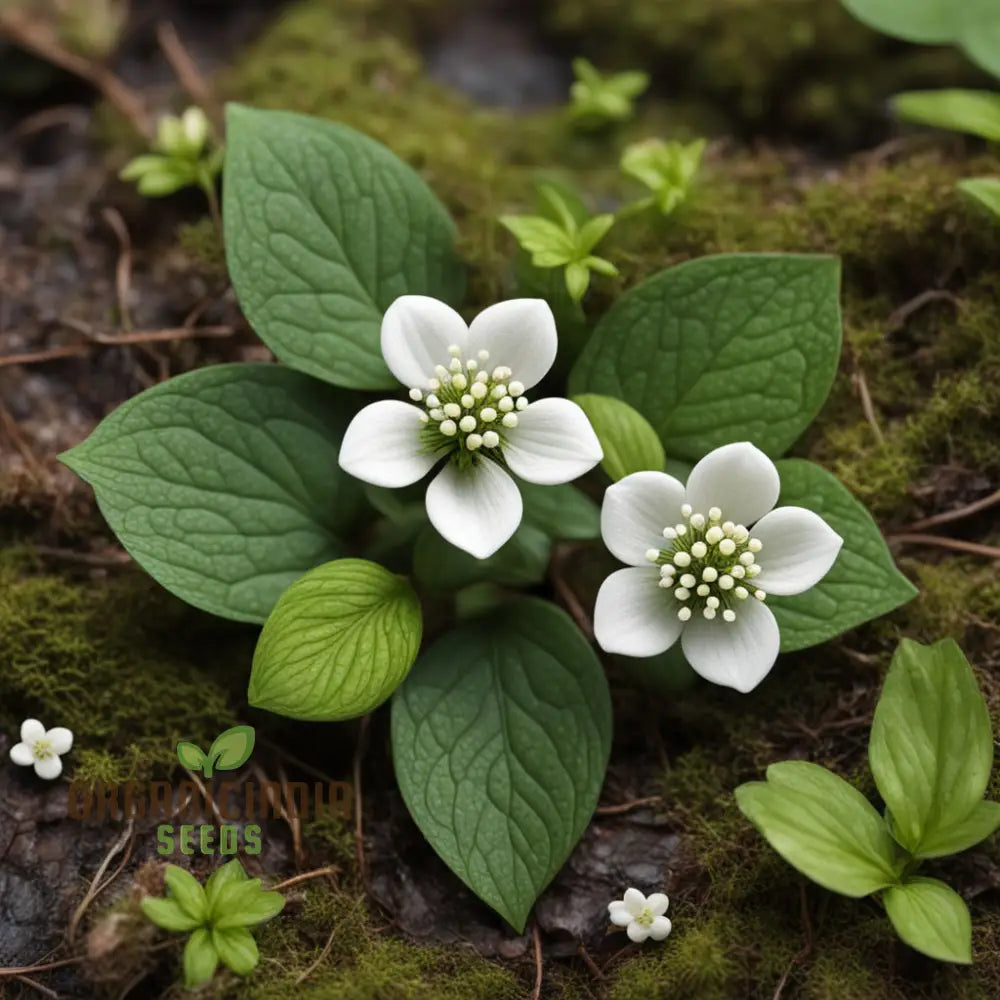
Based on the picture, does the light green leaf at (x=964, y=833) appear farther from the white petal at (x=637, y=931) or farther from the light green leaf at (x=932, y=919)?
the white petal at (x=637, y=931)

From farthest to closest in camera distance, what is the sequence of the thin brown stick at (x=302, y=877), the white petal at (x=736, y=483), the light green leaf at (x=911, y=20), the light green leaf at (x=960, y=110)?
the light green leaf at (x=911, y=20) → the light green leaf at (x=960, y=110) → the thin brown stick at (x=302, y=877) → the white petal at (x=736, y=483)

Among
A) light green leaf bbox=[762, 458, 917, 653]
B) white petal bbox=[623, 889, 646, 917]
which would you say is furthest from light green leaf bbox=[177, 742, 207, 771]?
light green leaf bbox=[762, 458, 917, 653]

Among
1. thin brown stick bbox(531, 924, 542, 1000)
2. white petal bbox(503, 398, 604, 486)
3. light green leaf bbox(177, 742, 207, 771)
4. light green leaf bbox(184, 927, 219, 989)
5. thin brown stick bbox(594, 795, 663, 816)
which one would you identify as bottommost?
thin brown stick bbox(531, 924, 542, 1000)

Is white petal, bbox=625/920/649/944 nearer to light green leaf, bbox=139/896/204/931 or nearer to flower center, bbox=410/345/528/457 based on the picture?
light green leaf, bbox=139/896/204/931

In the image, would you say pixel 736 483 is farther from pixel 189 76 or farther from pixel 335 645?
pixel 189 76

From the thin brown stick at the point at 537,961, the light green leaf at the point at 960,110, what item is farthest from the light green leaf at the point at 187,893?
the light green leaf at the point at 960,110

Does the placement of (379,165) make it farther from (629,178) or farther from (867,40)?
(867,40)

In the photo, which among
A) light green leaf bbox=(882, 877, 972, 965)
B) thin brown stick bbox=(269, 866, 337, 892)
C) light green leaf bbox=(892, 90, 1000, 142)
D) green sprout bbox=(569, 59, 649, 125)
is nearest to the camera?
light green leaf bbox=(882, 877, 972, 965)
